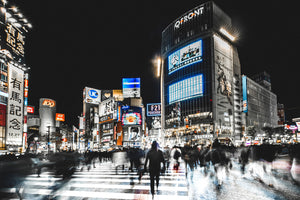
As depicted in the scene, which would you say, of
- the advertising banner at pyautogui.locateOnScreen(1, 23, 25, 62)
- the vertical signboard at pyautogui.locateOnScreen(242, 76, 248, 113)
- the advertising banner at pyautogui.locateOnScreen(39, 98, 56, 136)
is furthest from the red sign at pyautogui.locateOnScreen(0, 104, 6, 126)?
the advertising banner at pyautogui.locateOnScreen(39, 98, 56, 136)

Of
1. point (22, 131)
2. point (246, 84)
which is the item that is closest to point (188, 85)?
point (246, 84)

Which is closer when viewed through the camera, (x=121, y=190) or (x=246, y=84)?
(x=121, y=190)

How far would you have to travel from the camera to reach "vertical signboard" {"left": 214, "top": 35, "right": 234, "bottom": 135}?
8606 centimetres

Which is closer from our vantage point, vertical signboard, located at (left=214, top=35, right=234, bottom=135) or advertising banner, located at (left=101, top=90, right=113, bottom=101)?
vertical signboard, located at (left=214, top=35, right=234, bottom=135)

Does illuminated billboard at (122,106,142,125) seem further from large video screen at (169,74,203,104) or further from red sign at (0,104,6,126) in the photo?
red sign at (0,104,6,126)

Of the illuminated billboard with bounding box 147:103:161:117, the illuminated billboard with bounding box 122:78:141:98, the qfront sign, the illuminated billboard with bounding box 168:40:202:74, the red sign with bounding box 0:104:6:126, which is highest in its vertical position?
the qfront sign

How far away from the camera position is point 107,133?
9500 cm

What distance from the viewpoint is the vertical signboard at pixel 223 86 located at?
86.1 m

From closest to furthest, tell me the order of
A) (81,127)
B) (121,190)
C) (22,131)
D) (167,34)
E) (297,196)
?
(297,196), (121,190), (22,131), (167,34), (81,127)

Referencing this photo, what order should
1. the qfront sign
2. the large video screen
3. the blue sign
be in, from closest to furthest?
the large video screen, the qfront sign, the blue sign

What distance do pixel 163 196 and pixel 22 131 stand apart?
150 ft

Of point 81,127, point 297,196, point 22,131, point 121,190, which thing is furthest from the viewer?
point 81,127

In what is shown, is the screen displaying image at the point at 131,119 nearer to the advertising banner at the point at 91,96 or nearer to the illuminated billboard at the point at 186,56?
the advertising banner at the point at 91,96

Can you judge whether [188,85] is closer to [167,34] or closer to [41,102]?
[167,34]
